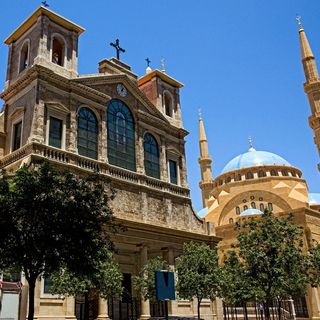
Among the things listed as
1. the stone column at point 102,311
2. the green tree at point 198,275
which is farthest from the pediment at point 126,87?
the stone column at point 102,311

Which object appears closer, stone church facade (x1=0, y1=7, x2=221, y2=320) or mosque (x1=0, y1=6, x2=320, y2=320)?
mosque (x1=0, y1=6, x2=320, y2=320)

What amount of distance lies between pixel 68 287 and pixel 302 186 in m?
46.2

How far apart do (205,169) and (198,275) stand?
163 feet

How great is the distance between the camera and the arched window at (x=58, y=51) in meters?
26.4

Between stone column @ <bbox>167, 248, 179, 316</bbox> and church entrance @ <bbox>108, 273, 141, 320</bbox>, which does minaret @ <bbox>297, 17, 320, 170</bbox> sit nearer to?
stone column @ <bbox>167, 248, 179, 316</bbox>

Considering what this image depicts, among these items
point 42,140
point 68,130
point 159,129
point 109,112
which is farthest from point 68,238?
point 159,129

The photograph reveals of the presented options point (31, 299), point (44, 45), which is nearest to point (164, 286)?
point (31, 299)

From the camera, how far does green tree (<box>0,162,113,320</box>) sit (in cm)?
1252

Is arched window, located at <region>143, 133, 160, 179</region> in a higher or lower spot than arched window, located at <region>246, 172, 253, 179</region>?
lower

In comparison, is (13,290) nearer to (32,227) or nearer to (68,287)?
(68,287)

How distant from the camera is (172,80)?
34.2 metres

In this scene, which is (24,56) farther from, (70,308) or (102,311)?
(102,311)

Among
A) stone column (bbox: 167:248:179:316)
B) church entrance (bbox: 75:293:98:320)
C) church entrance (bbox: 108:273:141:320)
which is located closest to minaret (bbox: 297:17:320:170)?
stone column (bbox: 167:248:179:316)

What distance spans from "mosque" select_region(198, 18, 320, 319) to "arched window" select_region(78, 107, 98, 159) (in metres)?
25.5
